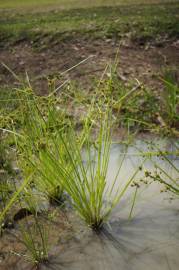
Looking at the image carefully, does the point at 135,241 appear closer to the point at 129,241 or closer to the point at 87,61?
the point at 129,241

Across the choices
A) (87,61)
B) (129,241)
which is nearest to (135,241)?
(129,241)

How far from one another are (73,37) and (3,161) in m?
3.24

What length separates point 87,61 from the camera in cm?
484

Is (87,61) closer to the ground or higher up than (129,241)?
higher up

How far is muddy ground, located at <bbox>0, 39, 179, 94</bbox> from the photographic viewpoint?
4492 millimetres

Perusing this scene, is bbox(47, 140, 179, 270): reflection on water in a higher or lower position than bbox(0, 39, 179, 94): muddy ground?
lower

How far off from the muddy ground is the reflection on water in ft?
6.57

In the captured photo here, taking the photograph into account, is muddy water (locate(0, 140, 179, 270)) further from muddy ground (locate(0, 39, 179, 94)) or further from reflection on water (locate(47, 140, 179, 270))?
muddy ground (locate(0, 39, 179, 94))

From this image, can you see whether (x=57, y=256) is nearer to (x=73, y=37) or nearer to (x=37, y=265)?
(x=37, y=265)

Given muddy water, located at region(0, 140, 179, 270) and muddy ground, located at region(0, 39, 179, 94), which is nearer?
muddy water, located at region(0, 140, 179, 270)

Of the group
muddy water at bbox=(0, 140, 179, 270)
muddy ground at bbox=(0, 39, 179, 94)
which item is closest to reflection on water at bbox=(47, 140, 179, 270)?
muddy water at bbox=(0, 140, 179, 270)

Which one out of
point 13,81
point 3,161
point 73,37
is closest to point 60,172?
point 3,161

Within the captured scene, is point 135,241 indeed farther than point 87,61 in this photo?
No

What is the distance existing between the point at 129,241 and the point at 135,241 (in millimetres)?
34
